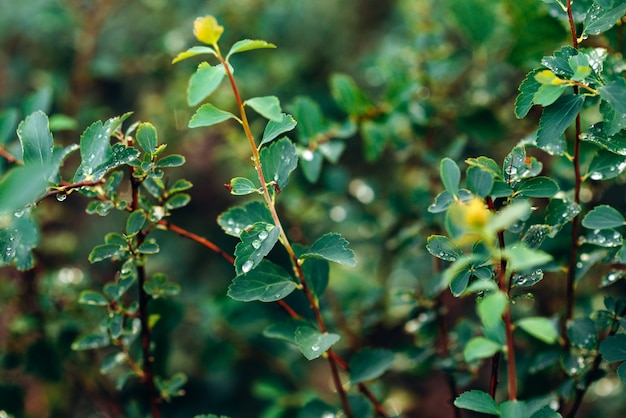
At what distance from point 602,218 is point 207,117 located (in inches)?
22.5

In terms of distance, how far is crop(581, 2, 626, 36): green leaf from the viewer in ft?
2.37

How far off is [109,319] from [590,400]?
1.16 m

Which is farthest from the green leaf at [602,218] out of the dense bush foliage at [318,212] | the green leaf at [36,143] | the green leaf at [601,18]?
the green leaf at [36,143]

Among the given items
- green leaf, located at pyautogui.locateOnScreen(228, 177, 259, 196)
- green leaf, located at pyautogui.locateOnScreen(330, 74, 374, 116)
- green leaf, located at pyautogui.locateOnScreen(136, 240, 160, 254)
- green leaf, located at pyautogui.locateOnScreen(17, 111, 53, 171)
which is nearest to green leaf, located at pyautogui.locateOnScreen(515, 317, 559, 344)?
green leaf, located at pyautogui.locateOnScreen(228, 177, 259, 196)

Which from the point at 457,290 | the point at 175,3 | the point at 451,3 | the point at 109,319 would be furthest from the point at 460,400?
the point at 175,3

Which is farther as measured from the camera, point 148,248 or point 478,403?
point 148,248

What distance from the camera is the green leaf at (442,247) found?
0.71m

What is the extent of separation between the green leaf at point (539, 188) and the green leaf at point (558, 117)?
53 mm

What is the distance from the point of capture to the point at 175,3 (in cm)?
191

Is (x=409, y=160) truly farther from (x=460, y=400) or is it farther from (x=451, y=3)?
(x=460, y=400)

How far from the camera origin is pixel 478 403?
25.8 inches

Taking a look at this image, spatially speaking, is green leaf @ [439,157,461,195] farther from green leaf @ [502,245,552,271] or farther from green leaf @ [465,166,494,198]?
green leaf @ [502,245,552,271]

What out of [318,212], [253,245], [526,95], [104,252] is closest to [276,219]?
[253,245]

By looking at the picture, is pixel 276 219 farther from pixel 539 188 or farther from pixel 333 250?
pixel 539 188
